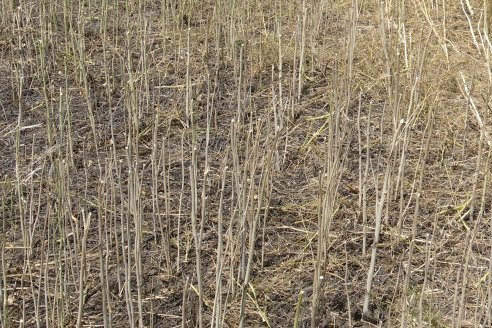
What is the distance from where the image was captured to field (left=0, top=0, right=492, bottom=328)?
79.7 inches

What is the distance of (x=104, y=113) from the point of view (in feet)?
10.3

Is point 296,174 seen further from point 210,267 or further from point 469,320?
point 469,320

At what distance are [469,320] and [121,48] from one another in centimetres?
212

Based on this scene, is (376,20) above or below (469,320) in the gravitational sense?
above

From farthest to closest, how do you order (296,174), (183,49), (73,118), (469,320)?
(183,49) < (73,118) < (296,174) < (469,320)

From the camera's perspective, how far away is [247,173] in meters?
2.51

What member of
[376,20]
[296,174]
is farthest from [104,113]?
[376,20]

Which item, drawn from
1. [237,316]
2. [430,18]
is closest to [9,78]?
[237,316]

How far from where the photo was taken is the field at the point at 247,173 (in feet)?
6.64

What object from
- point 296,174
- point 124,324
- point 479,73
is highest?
point 479,73

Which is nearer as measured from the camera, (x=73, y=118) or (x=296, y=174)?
(x=296, y=174)

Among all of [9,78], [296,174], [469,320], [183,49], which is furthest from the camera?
[183,49]

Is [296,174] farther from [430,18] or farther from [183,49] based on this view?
[430,18]

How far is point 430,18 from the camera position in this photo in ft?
12.5
